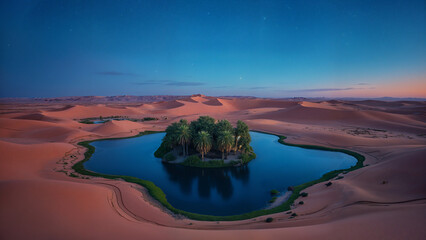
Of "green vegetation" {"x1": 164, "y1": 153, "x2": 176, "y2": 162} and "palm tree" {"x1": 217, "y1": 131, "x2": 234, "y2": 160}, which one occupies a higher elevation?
"palm tree" {"x1": 217, "y1": 131, "x2": 234, "y2": 160}

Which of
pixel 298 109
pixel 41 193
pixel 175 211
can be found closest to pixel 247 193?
pixel 175 211

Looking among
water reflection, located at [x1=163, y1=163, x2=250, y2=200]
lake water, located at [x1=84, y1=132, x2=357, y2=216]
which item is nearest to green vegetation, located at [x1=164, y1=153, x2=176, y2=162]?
water reflection, located at [x1=163, y1=163, x2=250, y2=200]

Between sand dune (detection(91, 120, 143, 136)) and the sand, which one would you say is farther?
sand dune (detection(91, 120, 143, 136))

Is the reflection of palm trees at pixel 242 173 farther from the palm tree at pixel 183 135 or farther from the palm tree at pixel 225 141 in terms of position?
the palm tree at pixel 183 135

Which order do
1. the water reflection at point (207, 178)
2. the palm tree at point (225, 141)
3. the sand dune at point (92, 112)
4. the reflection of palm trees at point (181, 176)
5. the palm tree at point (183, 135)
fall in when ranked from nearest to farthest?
1. the water reflection at point (207, 178)
2. the reflection of palm trees at point (181, 176)
3. the palm tree at point (225, 141)
4. the palm tree at point (183, 135)
5. the sand dune at point (92, 112)

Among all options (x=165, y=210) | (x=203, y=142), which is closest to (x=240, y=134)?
(x=203, y=142)

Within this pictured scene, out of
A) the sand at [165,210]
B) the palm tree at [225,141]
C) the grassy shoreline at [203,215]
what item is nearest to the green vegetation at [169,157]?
the grassy shoreline at [203,215]

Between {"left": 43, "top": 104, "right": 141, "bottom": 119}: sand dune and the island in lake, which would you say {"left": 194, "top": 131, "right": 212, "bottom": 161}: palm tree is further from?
{"left": 43, "top": 104, "right": 141, "bottom": 119}: sand dune

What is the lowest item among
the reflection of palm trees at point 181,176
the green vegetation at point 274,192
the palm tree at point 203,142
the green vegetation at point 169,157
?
the reflection of palm trees at point 181,176

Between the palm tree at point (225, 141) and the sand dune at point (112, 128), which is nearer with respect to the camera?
the palm tree at point (225, 141)
